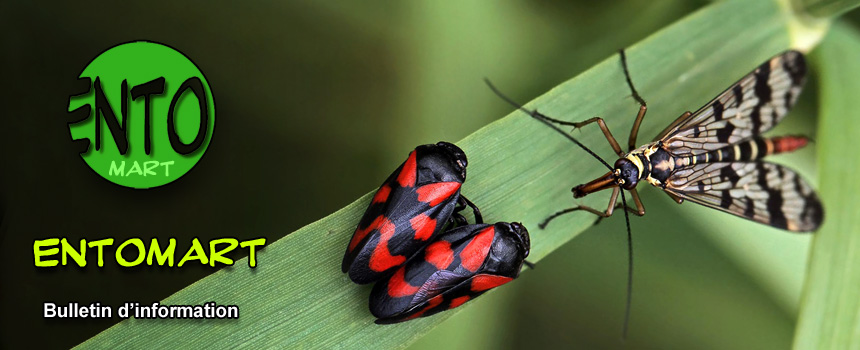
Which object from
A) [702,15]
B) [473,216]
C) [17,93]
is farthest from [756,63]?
[17,93]

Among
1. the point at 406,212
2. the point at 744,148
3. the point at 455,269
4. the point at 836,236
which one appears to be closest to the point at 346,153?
the point at 406,212

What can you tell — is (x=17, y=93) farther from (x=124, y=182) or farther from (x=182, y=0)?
(x=182, y=0)

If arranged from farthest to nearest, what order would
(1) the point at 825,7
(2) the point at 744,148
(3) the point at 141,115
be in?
(2) the point at 744,148, (1) the point at 825,7, (3) the point at 141,115

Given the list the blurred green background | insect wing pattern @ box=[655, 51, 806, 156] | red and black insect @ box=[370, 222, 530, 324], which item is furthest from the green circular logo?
insect wing pattern @ box=[655, 51, 806, 156]

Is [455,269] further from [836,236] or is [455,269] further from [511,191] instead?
[836,236]

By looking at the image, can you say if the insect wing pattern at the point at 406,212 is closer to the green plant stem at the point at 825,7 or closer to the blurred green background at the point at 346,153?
the blurred green background at the point at 346,153

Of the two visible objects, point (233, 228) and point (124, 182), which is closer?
point (124, 182)

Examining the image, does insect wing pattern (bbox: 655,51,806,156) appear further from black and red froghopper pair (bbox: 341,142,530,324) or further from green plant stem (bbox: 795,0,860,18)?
black and red froghopper pair (bbox: 341,142,530,324)
